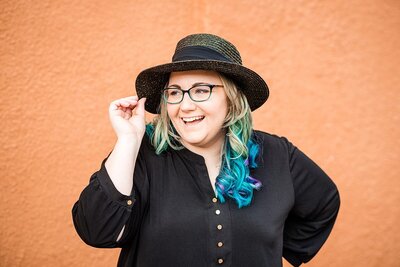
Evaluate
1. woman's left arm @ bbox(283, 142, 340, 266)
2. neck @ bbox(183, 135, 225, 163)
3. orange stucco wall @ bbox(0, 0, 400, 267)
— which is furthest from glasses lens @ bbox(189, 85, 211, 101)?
orange stucco wall @ bbox(0, 0, 400, 267)

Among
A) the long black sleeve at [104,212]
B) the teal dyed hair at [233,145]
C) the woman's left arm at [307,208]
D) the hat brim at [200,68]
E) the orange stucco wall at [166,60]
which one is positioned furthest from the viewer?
the orange stucco wall at [166,60]

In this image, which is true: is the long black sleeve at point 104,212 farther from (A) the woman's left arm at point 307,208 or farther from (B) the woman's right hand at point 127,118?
(A) the woman's left arm at point 307,208

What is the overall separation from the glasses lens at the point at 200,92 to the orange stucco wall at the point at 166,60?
88 centimetres

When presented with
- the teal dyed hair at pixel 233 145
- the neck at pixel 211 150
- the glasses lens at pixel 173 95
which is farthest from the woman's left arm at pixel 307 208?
the glasses lens at pixel 173 95

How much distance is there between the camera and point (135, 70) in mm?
2529

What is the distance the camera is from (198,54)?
1.73m

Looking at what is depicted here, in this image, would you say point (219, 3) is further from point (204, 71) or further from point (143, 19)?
point (204, 71)

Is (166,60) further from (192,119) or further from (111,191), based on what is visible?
(111,191)

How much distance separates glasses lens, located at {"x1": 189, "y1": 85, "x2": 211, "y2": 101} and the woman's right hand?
0.28 m

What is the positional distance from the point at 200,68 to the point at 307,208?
3.22 feet

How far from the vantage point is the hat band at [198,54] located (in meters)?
1.72

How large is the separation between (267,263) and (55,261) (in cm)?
152

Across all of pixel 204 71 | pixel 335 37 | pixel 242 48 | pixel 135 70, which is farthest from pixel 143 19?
pixel 335 37

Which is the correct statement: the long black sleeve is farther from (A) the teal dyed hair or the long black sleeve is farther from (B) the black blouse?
(A) the teal dyed hair
